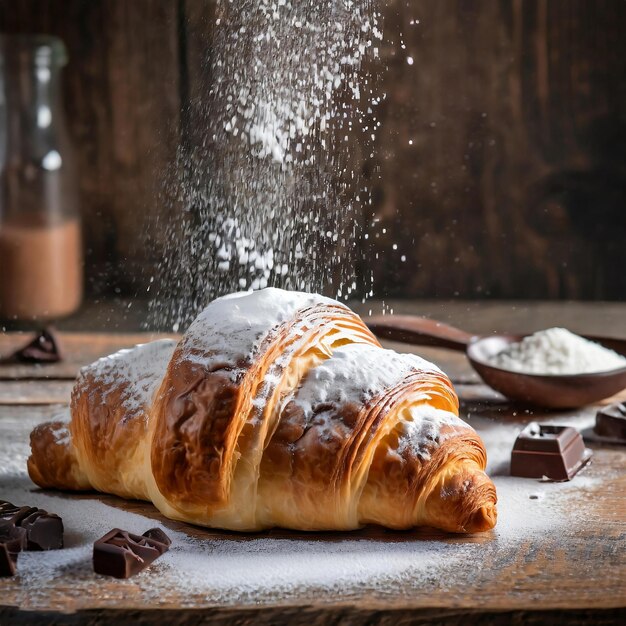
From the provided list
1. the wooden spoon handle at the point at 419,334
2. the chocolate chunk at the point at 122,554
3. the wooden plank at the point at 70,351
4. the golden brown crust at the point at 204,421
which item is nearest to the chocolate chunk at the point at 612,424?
the wooden spoon handle at the point at 419,334

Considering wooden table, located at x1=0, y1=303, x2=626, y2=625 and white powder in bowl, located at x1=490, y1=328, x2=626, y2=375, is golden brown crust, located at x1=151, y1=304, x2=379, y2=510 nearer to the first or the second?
wooden table, located at x1=0, y1=303, x2=626, y2=625

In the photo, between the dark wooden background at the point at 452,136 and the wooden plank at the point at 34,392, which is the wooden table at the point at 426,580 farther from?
the dark wooden background at the point at 452,136

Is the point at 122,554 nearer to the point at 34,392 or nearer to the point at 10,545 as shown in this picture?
the point at 10,545

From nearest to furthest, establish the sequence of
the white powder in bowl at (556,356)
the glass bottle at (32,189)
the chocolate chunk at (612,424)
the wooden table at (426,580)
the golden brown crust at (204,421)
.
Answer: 1. the wooden table at (426,580)
2. the golden brown crust at (204,421)
3. the chocolate chunk at (612,424)
4. the white powder in bowl at (556,356)
5. the glass bottle at (32,189)

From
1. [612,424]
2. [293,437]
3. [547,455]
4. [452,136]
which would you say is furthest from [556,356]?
[452,136]

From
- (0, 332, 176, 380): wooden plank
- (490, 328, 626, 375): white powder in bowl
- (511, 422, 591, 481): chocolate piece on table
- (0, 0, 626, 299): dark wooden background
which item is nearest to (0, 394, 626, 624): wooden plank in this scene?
(511, 422, 591, 481): chocolate piece on table

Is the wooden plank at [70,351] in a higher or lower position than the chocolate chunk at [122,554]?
higher

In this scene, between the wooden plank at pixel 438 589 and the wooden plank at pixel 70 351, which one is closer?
the wooden plank at pixel 438 589
